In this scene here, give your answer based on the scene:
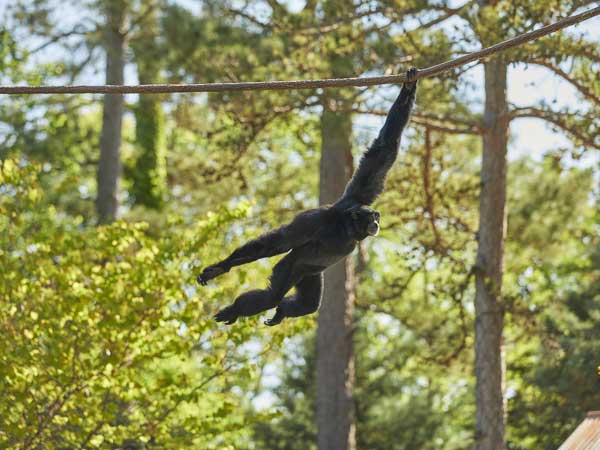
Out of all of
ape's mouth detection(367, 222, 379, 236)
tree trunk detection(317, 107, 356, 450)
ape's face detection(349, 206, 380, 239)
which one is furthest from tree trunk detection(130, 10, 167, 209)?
ape's mouth detection(367, 222, 379, 236)

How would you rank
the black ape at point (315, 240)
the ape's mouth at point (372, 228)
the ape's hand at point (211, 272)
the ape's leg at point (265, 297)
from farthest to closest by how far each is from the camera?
the ape's leg at point (265, 297) → the black ape at point (315, 240) → the ape's hand at point (211, 272) → the ape's mouth at point (372, 228)

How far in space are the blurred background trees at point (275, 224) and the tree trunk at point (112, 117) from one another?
0.16ft

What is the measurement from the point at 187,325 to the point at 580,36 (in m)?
6.16

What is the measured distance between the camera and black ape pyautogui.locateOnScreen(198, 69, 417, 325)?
22.0ft

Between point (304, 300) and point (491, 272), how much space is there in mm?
6891

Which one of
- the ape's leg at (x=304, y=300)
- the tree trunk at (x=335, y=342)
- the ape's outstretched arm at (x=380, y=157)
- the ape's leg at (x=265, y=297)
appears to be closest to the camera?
the ape's leg at (x=265, y=297)

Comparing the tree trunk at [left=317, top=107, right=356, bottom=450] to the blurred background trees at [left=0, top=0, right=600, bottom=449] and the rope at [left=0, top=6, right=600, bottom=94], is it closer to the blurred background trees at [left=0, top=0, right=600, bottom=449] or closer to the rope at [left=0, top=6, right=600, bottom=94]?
the blurred background trees at [left=0, top=0, right=600, bottom=449]

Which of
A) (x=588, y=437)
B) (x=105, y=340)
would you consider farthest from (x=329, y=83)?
(x=105, y=340)

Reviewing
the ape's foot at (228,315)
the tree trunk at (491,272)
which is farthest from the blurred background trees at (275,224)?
the ape's foot at (228,315)

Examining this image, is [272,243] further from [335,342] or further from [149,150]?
[149,150]

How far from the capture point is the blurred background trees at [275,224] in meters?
11.3

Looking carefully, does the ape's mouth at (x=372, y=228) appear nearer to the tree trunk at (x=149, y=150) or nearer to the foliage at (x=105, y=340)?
the foliage at (x=105, y=340)

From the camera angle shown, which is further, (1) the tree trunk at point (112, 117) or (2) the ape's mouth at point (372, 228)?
(1) the tree trunk at point (112, 117)

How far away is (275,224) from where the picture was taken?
19344 mm
